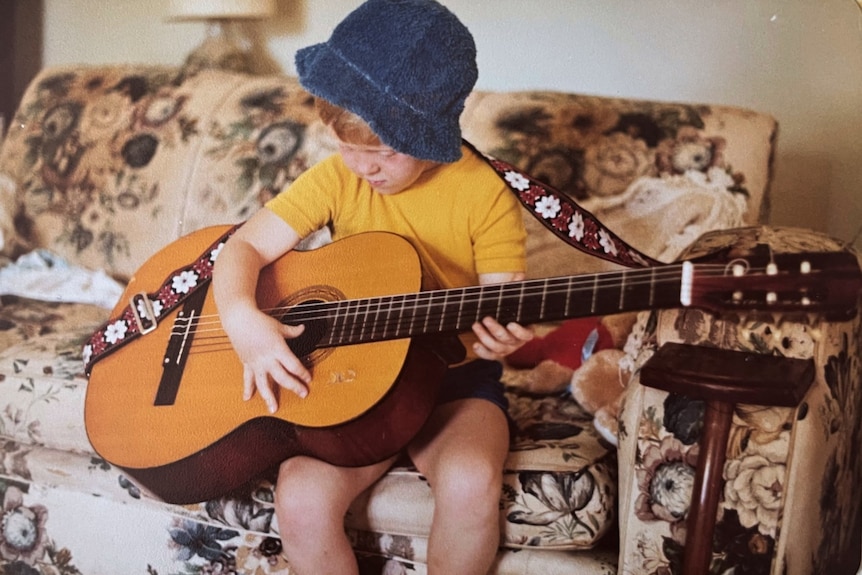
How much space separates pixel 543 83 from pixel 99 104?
0.65 meters

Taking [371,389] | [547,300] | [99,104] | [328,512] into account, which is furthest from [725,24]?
[99,104]

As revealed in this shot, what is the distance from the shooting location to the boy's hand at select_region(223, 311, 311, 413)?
87 centimetres

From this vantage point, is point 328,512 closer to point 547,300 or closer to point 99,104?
point 547,300

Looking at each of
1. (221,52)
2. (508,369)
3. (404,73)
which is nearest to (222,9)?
(221,52)

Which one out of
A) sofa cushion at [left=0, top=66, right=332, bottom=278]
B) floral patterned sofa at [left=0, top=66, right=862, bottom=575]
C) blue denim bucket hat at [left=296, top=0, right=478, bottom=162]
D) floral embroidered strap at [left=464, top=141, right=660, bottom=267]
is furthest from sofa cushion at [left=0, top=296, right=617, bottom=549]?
blue denim bucket hat at [left=296, top=0, right=478, bottom=162]

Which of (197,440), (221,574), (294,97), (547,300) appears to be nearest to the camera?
(547,300)

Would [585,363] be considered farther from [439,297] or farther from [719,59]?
[719,59]

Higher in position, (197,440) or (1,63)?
(1,63)

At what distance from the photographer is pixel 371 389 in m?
0.84

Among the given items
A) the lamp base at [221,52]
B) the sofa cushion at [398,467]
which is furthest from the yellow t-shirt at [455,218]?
the lamp base at [221,52]

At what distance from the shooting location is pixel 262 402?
88 centimetres

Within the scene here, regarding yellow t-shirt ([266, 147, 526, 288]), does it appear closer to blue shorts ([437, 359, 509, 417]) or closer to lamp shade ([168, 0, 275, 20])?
blue shorts ([437, 359, 509, 417])

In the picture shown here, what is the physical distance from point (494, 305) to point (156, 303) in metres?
0.43

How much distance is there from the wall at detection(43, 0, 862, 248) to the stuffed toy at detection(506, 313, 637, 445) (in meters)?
0.25
